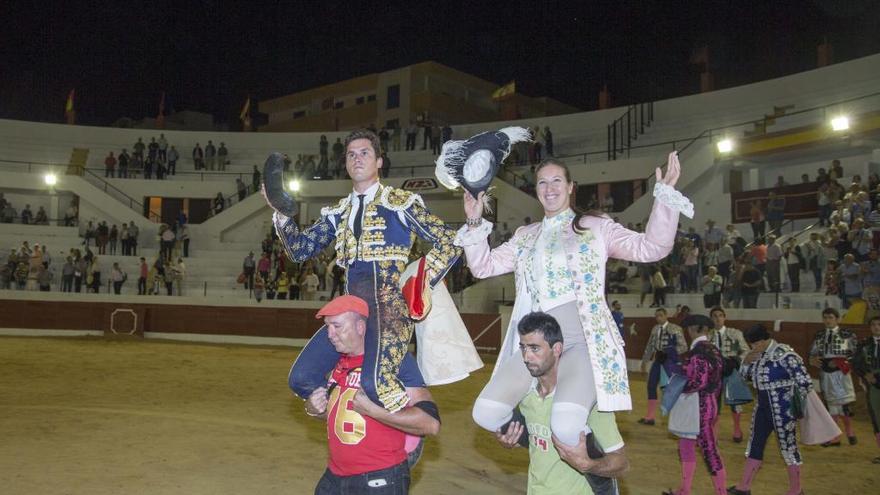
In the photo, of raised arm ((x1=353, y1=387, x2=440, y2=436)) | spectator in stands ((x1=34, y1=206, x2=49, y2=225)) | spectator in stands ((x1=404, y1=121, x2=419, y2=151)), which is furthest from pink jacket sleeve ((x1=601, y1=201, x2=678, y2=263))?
spectator in stands ((x1=404, y1=121, x2=419, y2=151))

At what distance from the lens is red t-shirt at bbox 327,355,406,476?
346cm

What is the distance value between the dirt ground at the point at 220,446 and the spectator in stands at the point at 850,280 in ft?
7.05

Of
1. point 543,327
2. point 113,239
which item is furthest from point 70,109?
point 543,327

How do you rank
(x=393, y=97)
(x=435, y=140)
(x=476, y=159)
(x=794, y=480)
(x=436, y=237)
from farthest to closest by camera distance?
1. (x=393, y=97)
2. (x=435, y=140)
3. (x=794, y=480)
4. (x=436, y=237)
5. (x=476, y=159)

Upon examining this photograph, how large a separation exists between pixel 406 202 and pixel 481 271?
55cm

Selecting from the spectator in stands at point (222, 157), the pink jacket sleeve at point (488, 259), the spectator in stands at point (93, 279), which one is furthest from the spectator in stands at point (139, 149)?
the pink jacket sleeve at point (488, 259)

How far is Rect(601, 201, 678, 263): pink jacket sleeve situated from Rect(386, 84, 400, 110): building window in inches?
1642

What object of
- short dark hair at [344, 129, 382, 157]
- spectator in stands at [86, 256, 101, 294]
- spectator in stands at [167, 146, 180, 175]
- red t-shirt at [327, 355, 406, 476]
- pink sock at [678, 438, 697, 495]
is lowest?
pink sock at [678, 438, 697, 495]

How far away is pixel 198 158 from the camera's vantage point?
104 feet

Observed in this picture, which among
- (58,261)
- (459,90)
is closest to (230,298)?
(58,261)

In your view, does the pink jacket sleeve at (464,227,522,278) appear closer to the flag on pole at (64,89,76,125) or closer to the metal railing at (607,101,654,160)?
the metal railing at (607,101,654,160)

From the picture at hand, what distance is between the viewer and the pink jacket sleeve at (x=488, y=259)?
3.80 m

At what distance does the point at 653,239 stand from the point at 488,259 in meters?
0.86

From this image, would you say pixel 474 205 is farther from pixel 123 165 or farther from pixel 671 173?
pixel 123 165
